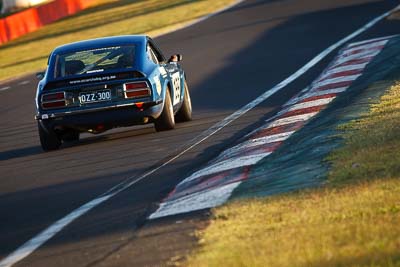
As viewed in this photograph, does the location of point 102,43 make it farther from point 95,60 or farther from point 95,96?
point 95,96

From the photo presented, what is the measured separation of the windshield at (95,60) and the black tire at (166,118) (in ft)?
2.00

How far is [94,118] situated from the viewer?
46.8 feet

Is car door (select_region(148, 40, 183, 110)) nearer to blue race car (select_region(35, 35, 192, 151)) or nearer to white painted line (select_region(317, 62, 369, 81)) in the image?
blue race car (select_region(35, 35, 192, 151))

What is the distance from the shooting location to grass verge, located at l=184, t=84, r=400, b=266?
6.21 m

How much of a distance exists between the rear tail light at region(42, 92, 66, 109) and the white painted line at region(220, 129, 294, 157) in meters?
3.06

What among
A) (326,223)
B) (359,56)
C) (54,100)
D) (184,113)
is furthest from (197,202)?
(359,56)

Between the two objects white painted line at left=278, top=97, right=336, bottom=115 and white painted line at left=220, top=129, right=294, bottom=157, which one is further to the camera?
white painted line at left=278, top=97, right=336, bottom=115

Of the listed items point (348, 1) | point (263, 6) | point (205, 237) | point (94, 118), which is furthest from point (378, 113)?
point (263, 6)

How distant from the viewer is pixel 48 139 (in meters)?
14.4

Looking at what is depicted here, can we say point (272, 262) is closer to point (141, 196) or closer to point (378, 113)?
point (141, 196)

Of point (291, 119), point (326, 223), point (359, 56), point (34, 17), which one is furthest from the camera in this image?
point (34, 17)

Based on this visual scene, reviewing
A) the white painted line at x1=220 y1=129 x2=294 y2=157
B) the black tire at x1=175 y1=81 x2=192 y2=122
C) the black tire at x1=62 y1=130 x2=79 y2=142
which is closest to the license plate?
the black tire at x1=62 y1=130 x2=79 y2=142

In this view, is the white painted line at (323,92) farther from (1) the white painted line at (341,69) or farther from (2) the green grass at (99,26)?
(2) the green grass at (99,26)

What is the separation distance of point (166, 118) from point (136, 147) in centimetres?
127
